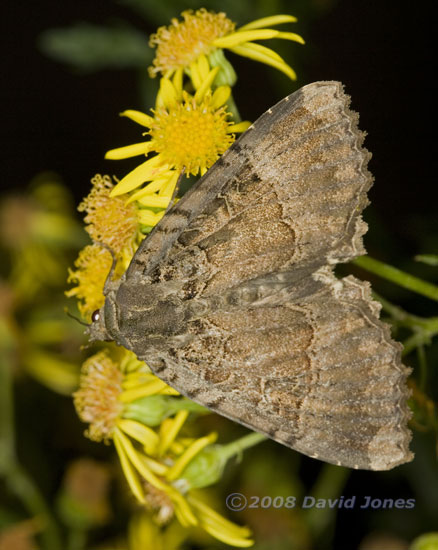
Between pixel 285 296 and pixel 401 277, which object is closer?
pixel 285 296

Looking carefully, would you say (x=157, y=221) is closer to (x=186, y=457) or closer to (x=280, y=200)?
(x=280, y=200)

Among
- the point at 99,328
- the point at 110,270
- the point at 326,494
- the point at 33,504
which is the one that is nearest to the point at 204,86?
the point at 110,270

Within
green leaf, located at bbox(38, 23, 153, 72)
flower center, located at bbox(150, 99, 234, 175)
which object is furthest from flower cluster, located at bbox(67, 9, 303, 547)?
green leaf, located at bbox(38, 23, 153, 72)

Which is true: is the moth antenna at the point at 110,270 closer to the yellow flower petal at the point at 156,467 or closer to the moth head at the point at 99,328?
the moth head at the point at 99,328

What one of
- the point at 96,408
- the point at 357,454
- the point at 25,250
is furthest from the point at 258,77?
the point at 357,454

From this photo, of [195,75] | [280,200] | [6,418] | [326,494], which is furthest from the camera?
[6,418]

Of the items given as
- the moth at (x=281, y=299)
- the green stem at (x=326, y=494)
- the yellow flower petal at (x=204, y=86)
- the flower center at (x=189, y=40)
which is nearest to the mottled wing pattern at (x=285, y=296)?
the moth at (x=281, y=299)
